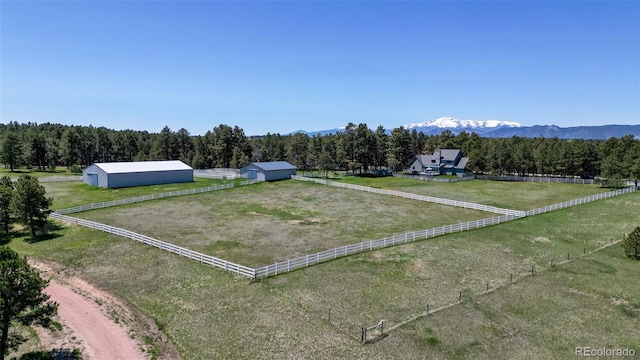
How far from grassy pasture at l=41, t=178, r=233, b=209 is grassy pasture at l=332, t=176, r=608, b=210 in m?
37.6

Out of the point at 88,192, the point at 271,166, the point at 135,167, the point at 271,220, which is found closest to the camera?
the point at 271,220

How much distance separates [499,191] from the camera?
2557 inches

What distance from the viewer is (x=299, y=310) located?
20.0m

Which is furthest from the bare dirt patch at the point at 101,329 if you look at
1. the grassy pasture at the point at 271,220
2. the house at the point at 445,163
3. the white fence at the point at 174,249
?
the house at the point at 445,163

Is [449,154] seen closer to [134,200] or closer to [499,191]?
[499,191]

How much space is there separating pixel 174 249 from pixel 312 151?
7335 cm

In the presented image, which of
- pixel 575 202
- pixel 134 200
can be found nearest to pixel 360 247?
pixel 134 200

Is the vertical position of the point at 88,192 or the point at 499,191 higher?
the point at 88,192

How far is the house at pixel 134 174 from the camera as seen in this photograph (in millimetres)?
57719

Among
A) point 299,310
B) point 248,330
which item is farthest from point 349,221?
point 248,330

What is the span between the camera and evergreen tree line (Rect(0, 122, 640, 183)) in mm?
84250

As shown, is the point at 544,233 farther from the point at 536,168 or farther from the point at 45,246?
the point at 536,168

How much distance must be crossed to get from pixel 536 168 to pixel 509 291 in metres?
83.5

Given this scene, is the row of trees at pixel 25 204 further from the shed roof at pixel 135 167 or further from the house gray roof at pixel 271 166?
the house gray roof at pixel 271 166
